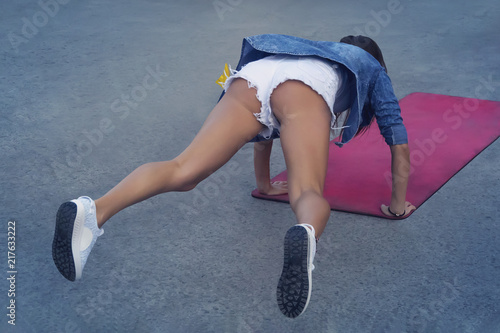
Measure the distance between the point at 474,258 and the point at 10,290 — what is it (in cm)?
132

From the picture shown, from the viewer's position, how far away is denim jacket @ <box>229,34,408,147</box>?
1729mm

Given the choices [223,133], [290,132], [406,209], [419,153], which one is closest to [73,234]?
[223,133]

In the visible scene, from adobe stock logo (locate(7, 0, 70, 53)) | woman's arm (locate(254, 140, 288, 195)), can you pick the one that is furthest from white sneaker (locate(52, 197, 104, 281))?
adobe stock logo (locate(7, 0, 70, 53))

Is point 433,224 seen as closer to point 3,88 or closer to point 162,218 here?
point 162,218

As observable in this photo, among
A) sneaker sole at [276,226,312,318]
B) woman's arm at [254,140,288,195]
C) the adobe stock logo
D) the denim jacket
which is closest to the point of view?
sneaker sole at [276,226,312,318]

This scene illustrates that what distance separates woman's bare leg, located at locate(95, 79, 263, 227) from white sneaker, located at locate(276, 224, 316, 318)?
0.36 meters

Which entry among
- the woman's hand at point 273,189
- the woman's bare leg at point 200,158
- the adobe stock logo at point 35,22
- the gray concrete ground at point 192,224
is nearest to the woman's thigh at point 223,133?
the woman's bare leg at point 200,158

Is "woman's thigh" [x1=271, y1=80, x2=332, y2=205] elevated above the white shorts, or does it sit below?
below

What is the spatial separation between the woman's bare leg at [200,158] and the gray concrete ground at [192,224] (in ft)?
1.04

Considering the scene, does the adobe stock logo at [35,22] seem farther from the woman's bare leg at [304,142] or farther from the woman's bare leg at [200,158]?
the woman's bare leg at [304,142]

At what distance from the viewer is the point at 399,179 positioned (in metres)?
1.97

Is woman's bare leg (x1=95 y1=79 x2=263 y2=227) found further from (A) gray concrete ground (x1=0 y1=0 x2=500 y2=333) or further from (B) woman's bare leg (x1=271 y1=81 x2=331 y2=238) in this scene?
(A) gray concrete ground (x1=0 y1=0 x2=500 y2=333)

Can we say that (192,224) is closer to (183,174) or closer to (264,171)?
(264,171)

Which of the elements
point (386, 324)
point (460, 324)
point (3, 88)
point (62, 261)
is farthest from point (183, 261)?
point (3, 88)
